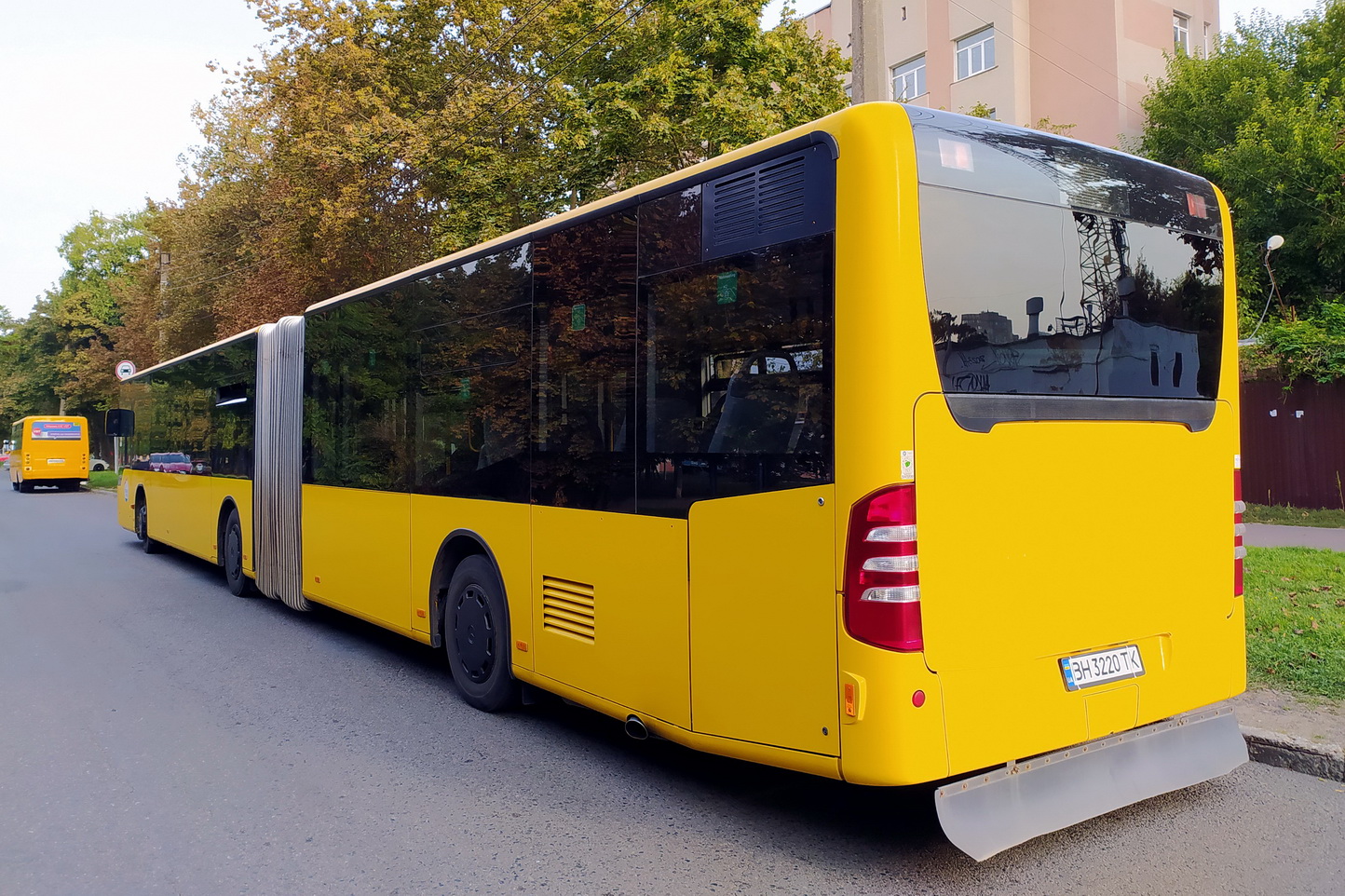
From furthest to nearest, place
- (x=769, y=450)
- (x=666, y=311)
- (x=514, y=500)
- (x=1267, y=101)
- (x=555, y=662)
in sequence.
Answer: (x=1267, y=101) → (x=514, y=500) → (x=555, y=662) → (x=666, y=311) → (x=769, y=450)

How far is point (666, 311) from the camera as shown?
466 cm

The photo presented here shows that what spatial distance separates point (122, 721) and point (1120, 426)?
5.85 meters

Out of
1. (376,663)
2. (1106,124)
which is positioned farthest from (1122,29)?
(376,663)

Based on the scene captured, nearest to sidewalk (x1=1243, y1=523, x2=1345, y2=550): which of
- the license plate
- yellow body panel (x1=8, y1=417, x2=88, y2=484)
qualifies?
the license plate

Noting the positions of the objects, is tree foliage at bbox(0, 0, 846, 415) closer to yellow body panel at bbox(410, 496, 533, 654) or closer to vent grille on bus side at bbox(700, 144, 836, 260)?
yellow body panel at bbox(410, 496, 533, 654)

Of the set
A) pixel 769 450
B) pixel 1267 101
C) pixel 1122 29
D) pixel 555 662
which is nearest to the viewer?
pixel 769 450

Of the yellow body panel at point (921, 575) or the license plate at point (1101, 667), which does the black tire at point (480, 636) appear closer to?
the yellow body panel at point (921, 575)

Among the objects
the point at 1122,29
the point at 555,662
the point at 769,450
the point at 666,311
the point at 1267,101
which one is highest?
the point at 1122,29

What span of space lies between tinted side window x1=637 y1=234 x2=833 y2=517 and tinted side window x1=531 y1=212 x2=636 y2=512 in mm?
194

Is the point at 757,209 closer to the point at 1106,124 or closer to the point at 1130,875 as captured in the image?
the point at 1130,875

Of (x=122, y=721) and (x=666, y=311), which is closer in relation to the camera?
(x=666, y=311)

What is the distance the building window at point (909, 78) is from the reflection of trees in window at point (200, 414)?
79.5 feet

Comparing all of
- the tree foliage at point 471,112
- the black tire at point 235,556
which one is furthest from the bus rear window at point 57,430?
the black tire at point 235,556

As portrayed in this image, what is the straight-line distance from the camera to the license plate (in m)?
3.95
